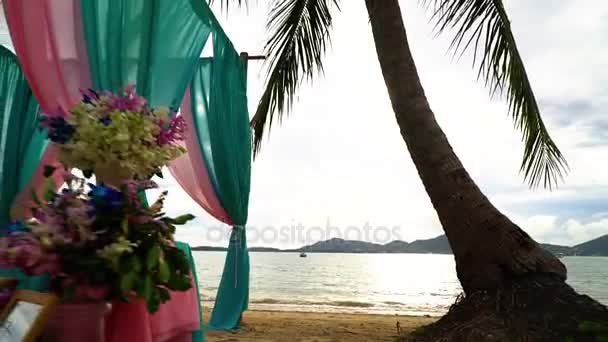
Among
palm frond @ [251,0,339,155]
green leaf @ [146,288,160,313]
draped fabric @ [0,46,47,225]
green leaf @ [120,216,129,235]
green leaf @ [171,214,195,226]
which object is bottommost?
→ green leaf @ [146,288,160,313]

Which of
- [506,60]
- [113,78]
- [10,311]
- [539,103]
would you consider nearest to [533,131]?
[539,103]

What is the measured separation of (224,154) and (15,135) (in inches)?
50.8

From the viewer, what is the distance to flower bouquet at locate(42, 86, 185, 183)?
1.32 meters

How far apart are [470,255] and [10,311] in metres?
Answer: 2.72

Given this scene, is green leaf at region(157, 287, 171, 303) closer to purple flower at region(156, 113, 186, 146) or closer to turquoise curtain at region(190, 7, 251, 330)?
purple flower at region(156, 113, 186, 146)

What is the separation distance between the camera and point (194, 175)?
3053 mm

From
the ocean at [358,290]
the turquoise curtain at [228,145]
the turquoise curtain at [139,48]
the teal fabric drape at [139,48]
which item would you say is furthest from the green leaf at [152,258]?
the ocean at [358,290]

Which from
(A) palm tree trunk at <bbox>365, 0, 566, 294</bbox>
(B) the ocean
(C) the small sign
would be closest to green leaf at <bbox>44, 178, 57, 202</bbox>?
(C) the small sign

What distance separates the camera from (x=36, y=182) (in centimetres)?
288

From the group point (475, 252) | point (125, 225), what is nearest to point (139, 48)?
point (125, 225)

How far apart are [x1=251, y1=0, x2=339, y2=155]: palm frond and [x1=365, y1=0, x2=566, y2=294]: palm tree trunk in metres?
0.69

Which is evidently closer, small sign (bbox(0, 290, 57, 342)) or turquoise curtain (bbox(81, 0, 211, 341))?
small sign (bbox(0, 290, 57, 342))

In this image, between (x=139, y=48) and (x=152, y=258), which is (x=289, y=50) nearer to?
(x=139, y=48)
